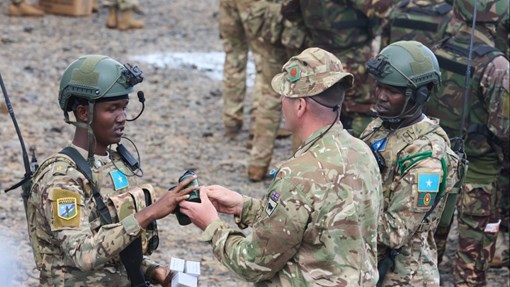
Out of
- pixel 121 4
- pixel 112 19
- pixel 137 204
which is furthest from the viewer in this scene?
pixel 112 19

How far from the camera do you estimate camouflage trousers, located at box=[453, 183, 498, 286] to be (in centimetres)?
693

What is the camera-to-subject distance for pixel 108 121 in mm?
4078

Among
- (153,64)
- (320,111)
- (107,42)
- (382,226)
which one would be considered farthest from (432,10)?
(107,42)

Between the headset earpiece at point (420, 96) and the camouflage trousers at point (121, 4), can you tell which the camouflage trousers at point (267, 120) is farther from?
the camouflage trousers at point (121, 4)

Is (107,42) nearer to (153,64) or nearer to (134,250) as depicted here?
(153,64)

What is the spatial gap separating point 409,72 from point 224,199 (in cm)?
135

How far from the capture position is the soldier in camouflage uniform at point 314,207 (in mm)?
3576

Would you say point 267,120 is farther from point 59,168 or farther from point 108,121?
point 59,168

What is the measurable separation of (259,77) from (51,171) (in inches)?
251

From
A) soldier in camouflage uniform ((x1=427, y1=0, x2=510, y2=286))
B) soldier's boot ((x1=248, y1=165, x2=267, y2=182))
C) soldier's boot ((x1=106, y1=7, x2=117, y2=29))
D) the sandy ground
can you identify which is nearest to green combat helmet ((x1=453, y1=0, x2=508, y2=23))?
soldier in camouflage uniform ((x1=427, y1=0, x2=510, y2=286))

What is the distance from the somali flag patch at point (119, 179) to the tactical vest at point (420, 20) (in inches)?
146

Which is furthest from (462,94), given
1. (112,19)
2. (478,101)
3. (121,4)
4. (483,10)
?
(112,19)

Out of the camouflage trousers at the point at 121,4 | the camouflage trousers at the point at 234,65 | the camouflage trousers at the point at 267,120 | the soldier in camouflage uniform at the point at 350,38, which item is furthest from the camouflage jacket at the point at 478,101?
the camouflage trousers at the point at 121,4

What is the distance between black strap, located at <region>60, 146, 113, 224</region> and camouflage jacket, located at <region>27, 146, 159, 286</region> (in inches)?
0.7
